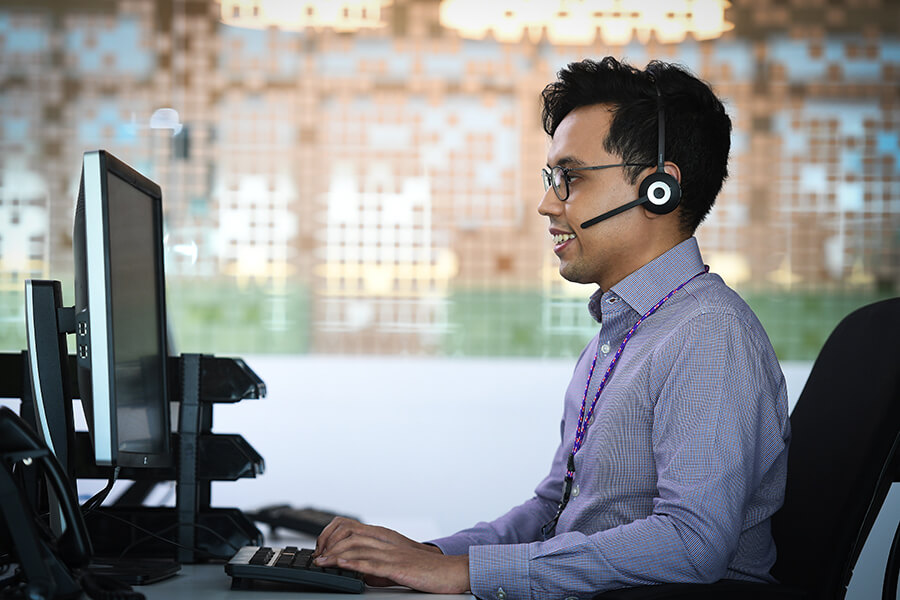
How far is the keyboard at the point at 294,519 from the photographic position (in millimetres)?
2172

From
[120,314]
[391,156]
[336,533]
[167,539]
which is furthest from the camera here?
[391,156]

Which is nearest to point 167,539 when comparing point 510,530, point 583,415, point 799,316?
point 510,530

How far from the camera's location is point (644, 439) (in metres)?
1.34

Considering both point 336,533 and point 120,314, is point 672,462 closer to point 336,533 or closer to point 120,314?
point 336,533

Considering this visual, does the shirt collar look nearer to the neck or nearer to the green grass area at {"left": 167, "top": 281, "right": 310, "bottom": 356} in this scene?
the neck

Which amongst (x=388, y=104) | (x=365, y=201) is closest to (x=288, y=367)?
(x=365, y=201)

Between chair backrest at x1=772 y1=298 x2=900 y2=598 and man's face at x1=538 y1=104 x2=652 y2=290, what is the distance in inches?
14.3

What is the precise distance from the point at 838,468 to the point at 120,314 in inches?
40.8

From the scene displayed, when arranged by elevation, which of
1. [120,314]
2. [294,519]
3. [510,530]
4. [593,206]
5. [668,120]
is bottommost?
[294,519]

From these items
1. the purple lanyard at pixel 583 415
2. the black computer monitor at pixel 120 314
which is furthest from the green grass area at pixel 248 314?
the purple lanyard at pixel 583 415

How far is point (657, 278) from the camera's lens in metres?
1.48

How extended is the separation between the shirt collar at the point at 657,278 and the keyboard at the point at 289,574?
60 cm

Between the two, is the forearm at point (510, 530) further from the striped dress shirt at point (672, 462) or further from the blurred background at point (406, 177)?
the blurred background at point (406, 177)

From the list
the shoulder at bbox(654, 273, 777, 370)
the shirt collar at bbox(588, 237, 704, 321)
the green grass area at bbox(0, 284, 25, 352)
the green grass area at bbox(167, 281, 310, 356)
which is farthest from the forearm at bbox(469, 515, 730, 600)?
the green grass area at bbox(0, 284, 25, 352)
